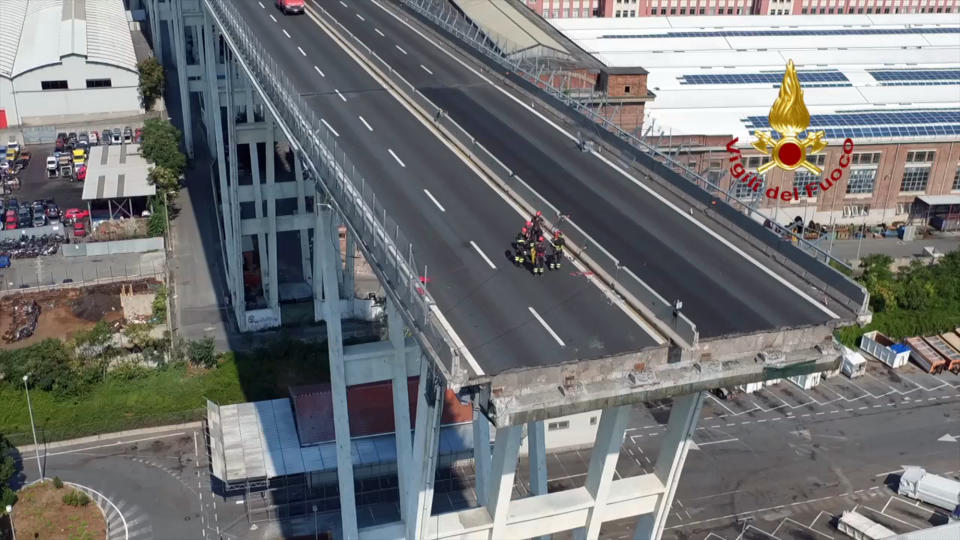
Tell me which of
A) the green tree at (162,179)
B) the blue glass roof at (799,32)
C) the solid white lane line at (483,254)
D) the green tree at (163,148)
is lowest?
the green tree at (162,179)

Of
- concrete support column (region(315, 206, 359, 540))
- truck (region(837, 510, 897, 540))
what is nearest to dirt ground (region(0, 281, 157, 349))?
concrete support column (region(315, 206, 359, 540))

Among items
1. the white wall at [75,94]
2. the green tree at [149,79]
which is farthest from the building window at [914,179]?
the white wall at [75,94]

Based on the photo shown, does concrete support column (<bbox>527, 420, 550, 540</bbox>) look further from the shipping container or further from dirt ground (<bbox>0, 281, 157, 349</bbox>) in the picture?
the shipping container

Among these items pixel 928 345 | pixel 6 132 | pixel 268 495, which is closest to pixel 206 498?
pixel 268 495

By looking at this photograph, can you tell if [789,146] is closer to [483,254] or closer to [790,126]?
[790,126]

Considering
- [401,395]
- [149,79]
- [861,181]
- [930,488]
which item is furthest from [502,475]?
[149,79]

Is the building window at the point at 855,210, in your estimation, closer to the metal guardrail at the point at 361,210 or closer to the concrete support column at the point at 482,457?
the metal guardrail at the point at 361,210
